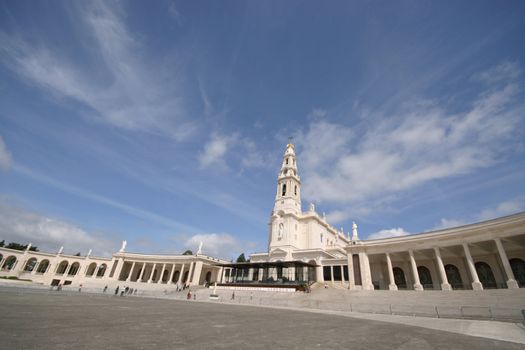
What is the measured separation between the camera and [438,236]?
29.1 m

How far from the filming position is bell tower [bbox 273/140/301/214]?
→ 5388 centimetres

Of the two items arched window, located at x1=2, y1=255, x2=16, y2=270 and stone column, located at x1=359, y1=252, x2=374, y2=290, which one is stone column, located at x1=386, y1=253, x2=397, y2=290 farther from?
arched window, located at x1=2, y1=255, x2=16, y2=270

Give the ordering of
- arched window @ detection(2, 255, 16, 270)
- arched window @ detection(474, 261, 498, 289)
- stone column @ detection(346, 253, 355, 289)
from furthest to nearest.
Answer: arched window @ detection(2, 255, 16, 270)
stone column @ detection(346, 253, 355, 289)
arched window @ detection(474, 261, 498, 289)

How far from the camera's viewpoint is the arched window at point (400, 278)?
35.5 m

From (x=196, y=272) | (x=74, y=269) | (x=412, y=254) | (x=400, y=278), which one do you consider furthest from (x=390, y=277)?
(x=74, y=269)

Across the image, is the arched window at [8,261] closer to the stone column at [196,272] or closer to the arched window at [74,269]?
the arched window at [74,269]

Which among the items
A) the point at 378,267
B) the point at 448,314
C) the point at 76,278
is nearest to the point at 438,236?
the point at 378,267

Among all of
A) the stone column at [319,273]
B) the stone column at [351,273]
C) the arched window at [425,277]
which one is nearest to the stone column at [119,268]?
the stone column at [319,273]

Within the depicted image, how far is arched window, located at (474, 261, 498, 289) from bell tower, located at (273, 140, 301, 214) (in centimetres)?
3078

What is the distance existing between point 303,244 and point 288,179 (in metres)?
15.4

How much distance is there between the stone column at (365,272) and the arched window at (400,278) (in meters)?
6.77

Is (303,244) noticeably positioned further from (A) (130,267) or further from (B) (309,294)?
(A) (130,267)

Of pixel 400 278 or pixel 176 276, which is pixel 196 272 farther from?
pixel 400 278

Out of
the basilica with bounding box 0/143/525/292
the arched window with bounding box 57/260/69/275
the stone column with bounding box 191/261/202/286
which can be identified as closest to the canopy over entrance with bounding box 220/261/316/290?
the basilica with bounding box 0/143/525/292
